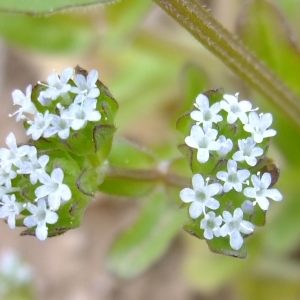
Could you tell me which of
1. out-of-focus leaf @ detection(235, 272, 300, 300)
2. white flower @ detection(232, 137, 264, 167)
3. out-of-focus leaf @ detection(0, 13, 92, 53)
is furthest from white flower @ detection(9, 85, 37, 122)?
out-of-focus leaf @ detection(235, 272, 300, 300)

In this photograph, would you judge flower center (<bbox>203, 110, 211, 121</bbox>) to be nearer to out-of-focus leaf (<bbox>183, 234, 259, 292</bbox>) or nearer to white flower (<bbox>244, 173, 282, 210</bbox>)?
white flower (<bbox>244, 173, 282, 210</bbox>)

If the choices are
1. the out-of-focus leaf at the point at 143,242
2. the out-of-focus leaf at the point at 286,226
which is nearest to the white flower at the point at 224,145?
the out-of-focus leaf at the point at 143,242

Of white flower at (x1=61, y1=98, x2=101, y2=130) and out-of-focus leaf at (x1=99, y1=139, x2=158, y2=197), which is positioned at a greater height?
white flower at (x1=61, y1=98, x2=101, y2=130)

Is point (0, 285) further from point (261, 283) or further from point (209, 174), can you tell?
point (209, 174)

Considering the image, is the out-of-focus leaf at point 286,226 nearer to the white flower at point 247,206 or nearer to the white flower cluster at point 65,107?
the white flower at point 247,206

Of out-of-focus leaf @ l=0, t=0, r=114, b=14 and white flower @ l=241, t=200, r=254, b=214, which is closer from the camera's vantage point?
white flower @ l=241, t=200, r=254, b=214

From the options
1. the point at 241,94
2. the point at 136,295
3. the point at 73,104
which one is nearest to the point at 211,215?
the point at 73,104
